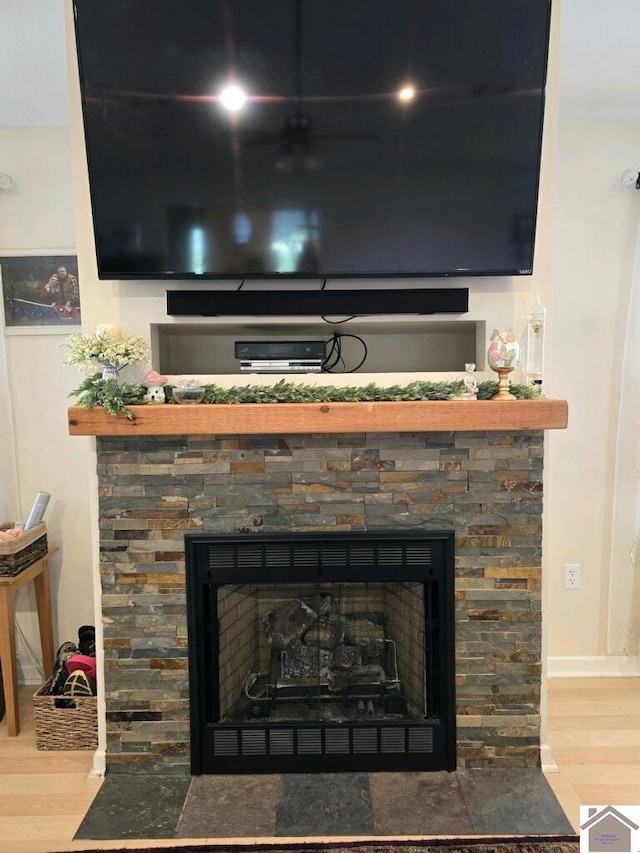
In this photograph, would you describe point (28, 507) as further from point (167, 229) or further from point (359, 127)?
point (359, 127)

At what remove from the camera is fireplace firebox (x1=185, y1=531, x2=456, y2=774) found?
77.3 inches

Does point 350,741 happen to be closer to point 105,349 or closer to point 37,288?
point 105,349

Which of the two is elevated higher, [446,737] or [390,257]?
[390,257]

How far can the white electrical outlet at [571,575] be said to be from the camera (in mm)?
2598

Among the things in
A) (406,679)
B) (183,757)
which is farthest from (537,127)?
(183,757)

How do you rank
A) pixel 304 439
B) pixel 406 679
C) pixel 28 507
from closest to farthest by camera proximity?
pixel 304 439
pixel 406 679
pixel 28 507

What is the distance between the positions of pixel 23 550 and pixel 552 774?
2.08m

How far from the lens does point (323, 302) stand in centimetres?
191

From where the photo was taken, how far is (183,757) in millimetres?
2004

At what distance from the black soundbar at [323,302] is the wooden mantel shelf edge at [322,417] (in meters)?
0.32

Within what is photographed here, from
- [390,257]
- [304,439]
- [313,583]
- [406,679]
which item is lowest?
[406,679]

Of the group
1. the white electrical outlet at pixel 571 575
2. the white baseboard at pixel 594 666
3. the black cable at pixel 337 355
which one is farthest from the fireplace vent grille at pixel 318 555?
the white baseboard at pixel 594 666

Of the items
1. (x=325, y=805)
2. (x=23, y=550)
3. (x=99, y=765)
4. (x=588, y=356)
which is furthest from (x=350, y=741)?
(x=588, y=356)

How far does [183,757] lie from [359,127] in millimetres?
2145
